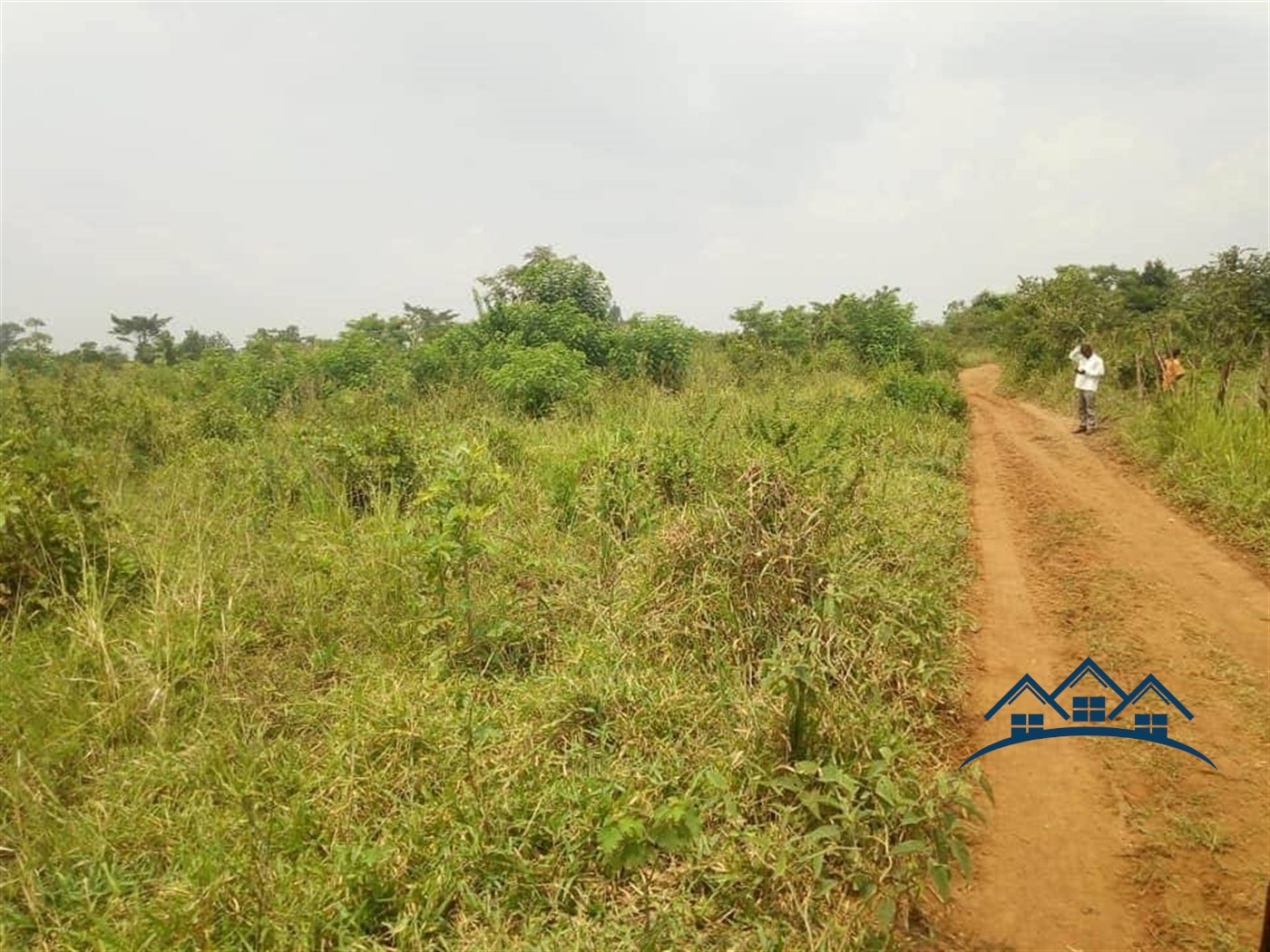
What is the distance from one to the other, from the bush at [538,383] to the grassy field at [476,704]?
10.2 ft

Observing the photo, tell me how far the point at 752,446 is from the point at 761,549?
7.76ft

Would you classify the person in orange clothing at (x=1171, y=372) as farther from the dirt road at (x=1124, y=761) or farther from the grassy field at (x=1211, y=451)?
the dirt road at (x=1124, y=761)

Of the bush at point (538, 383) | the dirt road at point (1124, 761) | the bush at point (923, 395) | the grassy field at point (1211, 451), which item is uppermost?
the bush at point (538, 383)

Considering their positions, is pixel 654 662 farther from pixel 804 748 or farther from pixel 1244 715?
pixel 1244 715

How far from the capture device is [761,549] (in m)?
3.80

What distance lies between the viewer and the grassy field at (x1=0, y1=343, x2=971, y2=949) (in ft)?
7.38

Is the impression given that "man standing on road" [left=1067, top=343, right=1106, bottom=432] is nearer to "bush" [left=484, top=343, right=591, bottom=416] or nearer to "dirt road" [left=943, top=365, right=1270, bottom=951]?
"dirt road" [left=943, top=365, right=1270, bottom=951]

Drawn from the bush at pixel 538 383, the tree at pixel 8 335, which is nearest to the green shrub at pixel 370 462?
the bush at pixel 538 383

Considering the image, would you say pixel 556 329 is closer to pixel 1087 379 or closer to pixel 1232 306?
pixel 1087 379

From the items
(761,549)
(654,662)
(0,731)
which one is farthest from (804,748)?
(0,731)

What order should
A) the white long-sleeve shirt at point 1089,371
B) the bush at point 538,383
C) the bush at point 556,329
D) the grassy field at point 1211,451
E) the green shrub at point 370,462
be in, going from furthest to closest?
the bush at point 556,329 → the white long-sleeve shirt at point 1089,371 → the bush at point 538,383 → the green shrub at point 370,462 → the grassy field at point 1211,451

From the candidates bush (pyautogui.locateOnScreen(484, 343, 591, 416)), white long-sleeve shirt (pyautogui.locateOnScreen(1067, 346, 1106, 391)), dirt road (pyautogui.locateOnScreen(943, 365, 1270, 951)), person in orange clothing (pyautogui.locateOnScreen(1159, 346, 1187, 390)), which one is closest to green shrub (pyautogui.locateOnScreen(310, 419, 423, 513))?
bush (pyautogui.locateOnScreen(484, 343, 591, 416))

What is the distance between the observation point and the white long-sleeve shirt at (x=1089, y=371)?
31.0 ft

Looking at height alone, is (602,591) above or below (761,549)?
below
